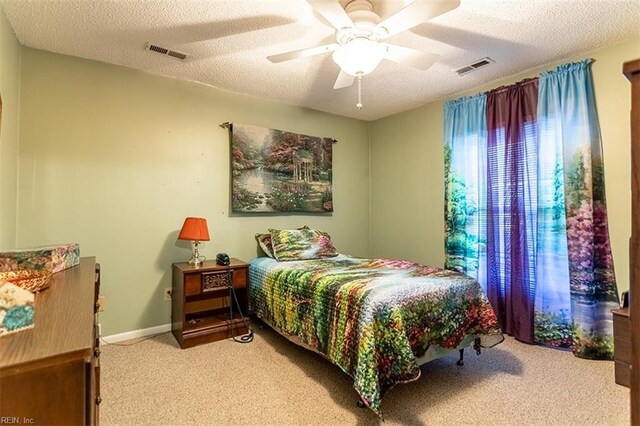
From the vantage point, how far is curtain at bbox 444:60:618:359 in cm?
248

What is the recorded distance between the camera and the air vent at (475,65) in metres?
2.73

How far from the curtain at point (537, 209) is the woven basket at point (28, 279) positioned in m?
3.32

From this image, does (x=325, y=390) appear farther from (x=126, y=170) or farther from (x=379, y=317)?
(x=126, y=170)

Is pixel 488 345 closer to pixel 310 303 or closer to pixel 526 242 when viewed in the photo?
pixel 526 242

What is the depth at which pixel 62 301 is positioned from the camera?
1096 millimetres

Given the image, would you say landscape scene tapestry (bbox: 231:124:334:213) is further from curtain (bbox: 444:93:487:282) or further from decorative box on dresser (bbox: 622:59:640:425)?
decorative box on dresser (bbox: 622:59:640:425)

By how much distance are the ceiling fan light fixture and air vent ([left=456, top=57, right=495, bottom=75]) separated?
1.34 metres

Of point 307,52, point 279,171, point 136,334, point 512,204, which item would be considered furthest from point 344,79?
point 136,334

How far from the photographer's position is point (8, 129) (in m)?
2.16

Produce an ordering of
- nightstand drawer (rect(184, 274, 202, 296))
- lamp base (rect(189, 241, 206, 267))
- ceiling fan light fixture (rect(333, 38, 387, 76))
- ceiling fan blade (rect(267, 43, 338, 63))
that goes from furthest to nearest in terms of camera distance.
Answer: lamp base (rect(189, 241, 206, 267)) → nightstand drawer (rect(184, 274, 202, 296)) → ceiling fan blade (rect(267, 43, 338, 63)) → ceiling fan light fixture (rect(333, 38, 387, 76))

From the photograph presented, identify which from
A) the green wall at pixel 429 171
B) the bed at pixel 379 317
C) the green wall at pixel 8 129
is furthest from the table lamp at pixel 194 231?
the green wall at pixel 429 171

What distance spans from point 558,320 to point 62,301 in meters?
3.36

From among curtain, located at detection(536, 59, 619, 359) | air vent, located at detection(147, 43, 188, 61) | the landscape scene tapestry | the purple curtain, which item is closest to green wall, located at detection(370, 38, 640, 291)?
curtain, located at detection(536, 59, 619, 359)

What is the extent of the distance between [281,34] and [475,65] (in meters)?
1.76
